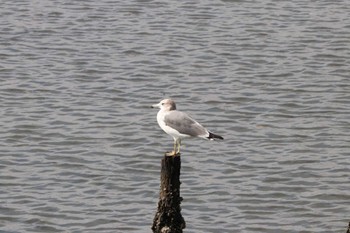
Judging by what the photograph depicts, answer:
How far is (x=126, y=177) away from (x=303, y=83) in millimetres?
6775

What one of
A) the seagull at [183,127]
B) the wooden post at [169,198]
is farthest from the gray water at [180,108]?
the wooden post at [169,198]

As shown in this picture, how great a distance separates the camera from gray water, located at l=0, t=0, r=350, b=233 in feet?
61.1

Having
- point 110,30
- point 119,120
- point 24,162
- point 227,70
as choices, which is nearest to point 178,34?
point 110,30

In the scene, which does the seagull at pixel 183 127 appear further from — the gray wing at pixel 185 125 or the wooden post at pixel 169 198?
the wooden post at pixel 169 198

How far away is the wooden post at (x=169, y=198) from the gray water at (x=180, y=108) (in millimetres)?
3089

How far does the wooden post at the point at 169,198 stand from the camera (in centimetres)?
1433

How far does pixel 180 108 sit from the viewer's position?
23.5m

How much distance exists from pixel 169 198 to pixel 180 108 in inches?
362

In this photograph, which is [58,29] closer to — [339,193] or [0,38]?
[0,38]

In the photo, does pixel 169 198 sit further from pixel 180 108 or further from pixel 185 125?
pixel 180 108

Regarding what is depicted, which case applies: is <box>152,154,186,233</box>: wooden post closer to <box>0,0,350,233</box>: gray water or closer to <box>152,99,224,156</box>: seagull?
A: <box>152,99,224,156</box>: seagull

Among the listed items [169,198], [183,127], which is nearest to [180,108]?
[183,127]

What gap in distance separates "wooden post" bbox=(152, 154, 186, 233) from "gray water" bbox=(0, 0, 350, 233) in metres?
3.09

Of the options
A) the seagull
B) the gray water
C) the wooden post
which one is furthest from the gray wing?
the gray water
